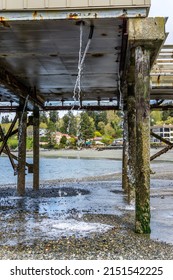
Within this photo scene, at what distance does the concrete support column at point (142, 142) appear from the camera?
801 centimetres

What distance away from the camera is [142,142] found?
8.02m

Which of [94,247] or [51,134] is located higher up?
[51,134]

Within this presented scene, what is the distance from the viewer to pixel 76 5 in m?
7.71

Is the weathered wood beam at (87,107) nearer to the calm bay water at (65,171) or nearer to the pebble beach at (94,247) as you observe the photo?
the pebble beach at (94,247)

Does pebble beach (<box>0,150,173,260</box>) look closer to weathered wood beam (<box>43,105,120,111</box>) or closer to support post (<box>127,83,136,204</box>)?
support post (<box>127,83,136,204</box>)

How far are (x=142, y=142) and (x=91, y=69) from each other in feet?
15.1

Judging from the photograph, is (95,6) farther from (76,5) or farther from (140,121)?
(140,121)

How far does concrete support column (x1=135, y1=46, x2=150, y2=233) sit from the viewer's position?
801 cm

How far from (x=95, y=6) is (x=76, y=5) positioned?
35 cm

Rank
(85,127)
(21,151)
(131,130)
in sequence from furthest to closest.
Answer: (85,127)
(21,151)
(131,130)

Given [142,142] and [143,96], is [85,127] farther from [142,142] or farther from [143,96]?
[142,142]

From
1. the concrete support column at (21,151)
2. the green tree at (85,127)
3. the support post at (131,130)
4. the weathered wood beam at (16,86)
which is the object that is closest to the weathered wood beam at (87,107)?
the weathered wood beam at (16,86)

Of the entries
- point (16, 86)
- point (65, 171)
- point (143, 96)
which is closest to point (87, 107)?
point (16, 86)

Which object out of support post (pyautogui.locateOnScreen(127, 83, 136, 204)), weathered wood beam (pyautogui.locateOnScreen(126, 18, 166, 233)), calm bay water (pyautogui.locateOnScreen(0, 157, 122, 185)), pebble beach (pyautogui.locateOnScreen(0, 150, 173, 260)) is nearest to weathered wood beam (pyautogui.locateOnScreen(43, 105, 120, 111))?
support post (pyautogui.locateOnScreen(127, 83, 136, 204))
